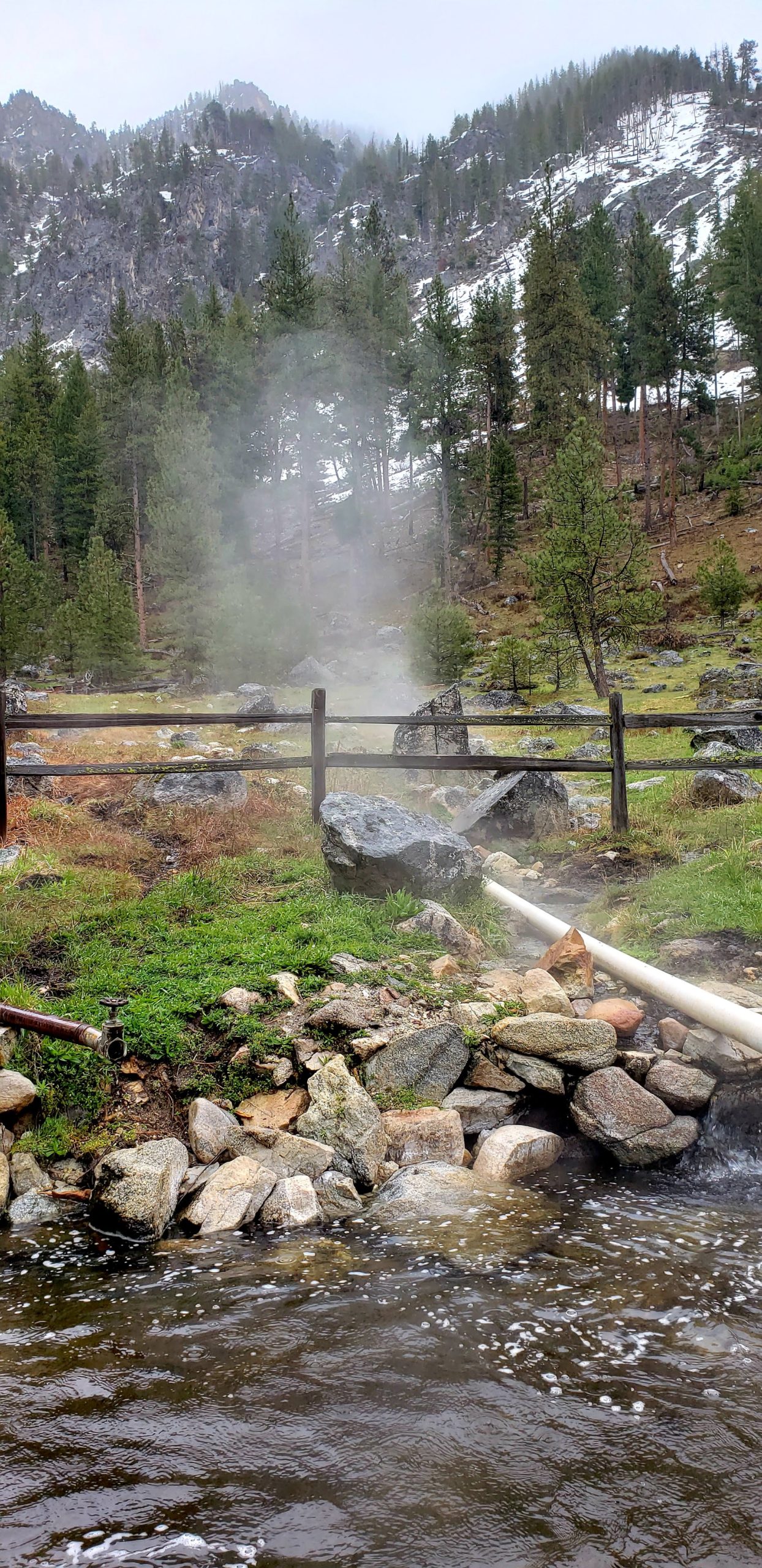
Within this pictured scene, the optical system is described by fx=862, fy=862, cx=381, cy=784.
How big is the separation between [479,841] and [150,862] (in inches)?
176

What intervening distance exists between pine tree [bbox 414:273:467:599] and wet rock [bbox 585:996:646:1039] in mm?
45908

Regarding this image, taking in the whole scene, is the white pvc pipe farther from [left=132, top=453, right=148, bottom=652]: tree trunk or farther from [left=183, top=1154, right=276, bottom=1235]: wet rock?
[left=132, top=453, right=148, bottom=652]: tree trunk

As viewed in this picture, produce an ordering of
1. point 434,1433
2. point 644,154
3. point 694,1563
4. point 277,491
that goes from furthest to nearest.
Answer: point 644,154 → point 277,491 → point 434,1433 → point 694,1563

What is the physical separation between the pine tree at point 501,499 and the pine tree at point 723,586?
1780 centimetres

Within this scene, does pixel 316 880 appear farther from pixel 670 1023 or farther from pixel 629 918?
pixel 670 1023

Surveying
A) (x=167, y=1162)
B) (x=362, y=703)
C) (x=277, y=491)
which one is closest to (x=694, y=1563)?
(x=167, y=1162)

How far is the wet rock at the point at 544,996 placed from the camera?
6.06 m

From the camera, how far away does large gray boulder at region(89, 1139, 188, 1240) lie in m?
4.32

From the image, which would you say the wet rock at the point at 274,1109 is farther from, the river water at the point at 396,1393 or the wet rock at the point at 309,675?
the wet rock at the point at 309,675

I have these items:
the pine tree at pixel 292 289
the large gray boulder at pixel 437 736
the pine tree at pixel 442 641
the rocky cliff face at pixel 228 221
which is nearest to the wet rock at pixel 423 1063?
the large gray boulder at pixel 437 736

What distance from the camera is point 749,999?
233 inches

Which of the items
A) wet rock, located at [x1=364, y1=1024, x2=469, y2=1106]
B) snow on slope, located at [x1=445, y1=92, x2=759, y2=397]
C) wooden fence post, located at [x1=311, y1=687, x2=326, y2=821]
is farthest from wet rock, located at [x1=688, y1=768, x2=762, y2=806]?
snow on slope, located at [x1=445, y1=92, x2=759, y2=397]

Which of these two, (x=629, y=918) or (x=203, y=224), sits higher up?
(x=203, y=224)

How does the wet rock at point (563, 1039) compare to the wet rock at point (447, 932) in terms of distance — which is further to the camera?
the wet rock at point (447, 932)
